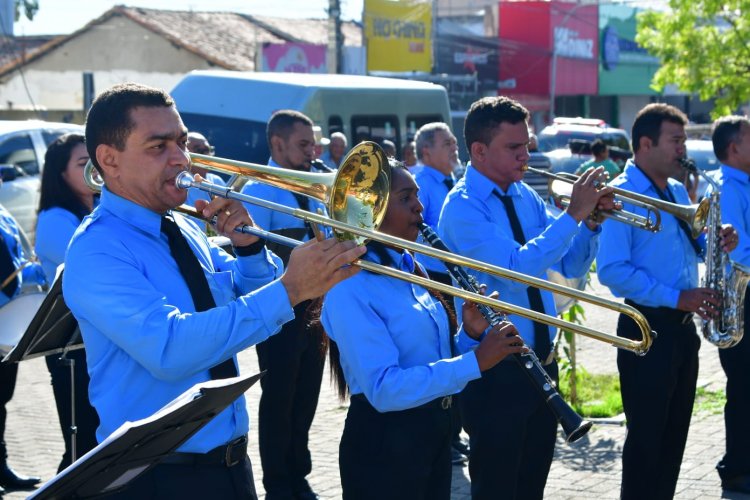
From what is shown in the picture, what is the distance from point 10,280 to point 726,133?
434cm

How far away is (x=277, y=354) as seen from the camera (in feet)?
21.1

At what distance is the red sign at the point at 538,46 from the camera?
4025 cm

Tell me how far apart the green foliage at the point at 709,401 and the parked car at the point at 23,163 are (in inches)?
315

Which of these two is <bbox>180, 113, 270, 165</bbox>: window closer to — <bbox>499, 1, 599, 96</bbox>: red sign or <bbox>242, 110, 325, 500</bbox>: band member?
<bbox>242, 110, 325, 500</bbox>: band member

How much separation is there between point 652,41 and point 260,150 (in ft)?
42.2

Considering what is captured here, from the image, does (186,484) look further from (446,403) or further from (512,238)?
(512,238)

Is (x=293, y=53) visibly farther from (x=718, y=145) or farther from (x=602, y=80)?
(x=718, y=145)

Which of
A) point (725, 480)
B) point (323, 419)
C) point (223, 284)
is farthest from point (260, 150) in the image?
point (223, 284)

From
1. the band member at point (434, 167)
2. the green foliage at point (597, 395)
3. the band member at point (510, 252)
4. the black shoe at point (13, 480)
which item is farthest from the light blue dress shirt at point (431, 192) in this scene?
the black shoe at point (13, 480)

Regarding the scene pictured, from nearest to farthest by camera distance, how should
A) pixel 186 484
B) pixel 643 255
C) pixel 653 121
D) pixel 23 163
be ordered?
pixel 186 484 < pixel 643 255 < pixel 653 121 < pixel 23 163

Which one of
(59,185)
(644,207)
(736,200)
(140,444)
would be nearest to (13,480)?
(59,185)

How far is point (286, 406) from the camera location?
6.41 meters

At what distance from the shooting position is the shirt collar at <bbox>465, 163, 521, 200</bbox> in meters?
5.08

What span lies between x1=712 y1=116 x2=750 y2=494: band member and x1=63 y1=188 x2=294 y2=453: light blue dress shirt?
155 inches
